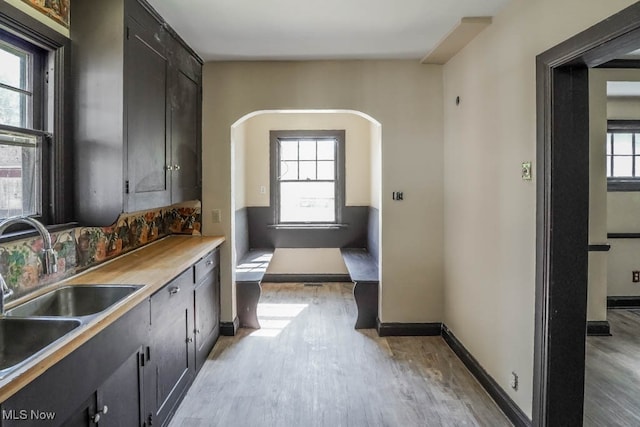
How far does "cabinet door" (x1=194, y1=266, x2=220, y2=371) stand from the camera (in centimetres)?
304

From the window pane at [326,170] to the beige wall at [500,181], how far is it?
8.03 feet

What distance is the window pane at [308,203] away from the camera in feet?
19.2

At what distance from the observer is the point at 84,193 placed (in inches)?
90.4

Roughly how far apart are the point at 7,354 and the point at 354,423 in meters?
1.77

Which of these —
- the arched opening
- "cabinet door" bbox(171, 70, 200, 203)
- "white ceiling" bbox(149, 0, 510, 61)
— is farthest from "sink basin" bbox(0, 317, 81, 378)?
the arched opening

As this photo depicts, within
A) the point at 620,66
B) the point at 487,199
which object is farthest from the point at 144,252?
the point at 620,66

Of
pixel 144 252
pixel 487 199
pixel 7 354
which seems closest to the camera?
pixel 7 354

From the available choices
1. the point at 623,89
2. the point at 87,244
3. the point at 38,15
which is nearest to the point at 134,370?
the point at 87,244

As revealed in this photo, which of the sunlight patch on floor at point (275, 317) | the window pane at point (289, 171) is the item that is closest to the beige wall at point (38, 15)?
the sunlight patch on floor at point (275, 317)

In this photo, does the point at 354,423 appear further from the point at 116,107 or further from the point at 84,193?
the point at 116,107

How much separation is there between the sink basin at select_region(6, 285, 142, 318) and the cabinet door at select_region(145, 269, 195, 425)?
0.17 metres

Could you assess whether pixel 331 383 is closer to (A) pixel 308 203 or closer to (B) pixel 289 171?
(A) pixel 308 203

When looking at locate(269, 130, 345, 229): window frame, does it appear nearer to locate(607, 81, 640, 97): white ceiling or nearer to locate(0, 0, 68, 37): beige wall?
locate(607, 81, 640, 97): white ceiling

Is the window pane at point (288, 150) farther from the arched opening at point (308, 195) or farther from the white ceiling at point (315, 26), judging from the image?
the white ceiling at point (315, 26)
